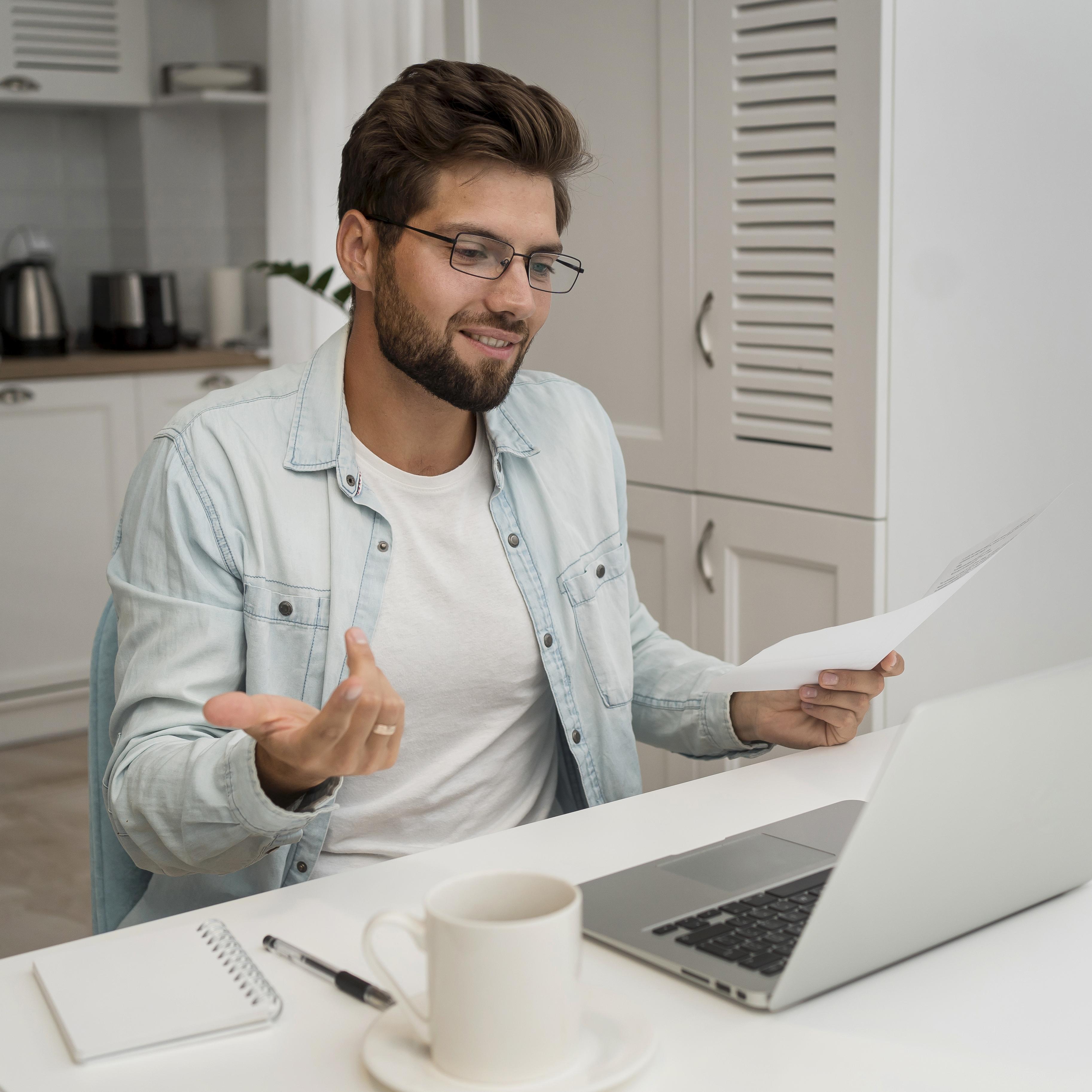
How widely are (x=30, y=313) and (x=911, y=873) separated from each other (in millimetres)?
3400

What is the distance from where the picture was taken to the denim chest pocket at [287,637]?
1.20 m

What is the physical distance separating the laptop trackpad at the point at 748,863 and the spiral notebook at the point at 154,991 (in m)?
0.31

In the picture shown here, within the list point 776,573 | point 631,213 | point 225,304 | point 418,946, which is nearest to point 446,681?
point 418,946

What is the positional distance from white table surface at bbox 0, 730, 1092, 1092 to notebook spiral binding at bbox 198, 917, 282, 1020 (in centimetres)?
1

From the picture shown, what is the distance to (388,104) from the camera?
52.2 inches

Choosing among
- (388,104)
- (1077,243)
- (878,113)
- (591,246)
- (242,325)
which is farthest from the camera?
(242,325)

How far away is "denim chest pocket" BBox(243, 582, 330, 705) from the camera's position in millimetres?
1195

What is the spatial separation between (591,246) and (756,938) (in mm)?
1733

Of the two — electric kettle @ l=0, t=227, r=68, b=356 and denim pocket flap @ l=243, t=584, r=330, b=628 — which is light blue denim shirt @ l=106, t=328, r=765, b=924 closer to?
denim pocket flap @ l=243, t=584, r=330, b=628

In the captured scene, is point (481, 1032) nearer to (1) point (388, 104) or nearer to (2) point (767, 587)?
(1) point (388, 104)

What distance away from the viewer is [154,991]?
2.47ft

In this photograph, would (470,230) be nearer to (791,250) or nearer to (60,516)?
(791,250)

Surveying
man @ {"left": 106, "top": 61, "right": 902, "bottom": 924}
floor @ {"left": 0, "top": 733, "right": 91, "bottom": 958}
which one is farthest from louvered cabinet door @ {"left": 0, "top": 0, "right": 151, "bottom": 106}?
man @ {"left": 106, "top": 61, "right": 902, "bottom": 924}

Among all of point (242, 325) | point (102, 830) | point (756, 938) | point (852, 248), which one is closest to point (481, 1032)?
point (756, 938)
